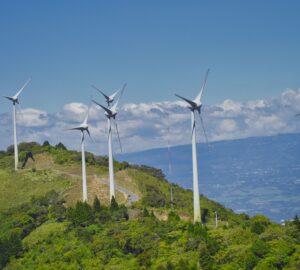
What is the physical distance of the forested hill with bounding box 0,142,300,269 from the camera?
71.9 m

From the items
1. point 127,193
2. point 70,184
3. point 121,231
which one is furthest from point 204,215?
point 70,184

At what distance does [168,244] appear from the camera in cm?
8044

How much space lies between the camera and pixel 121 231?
3482 inches

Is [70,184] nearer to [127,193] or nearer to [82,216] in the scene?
[127,193]

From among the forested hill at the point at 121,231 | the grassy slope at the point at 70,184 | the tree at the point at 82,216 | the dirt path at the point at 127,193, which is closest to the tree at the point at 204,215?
the forested hill at the point at 121,231

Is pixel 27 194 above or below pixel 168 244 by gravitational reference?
above

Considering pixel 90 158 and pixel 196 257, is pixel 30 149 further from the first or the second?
pixel 196 257

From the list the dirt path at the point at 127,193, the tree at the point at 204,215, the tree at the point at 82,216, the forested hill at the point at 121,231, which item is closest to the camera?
the forested hill at the point at 121,231

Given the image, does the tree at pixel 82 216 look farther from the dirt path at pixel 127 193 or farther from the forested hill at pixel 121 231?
the dirt path at pixel 127 193

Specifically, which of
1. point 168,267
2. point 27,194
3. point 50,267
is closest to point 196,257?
point 168,267

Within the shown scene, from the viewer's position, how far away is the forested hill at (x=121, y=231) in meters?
71.9

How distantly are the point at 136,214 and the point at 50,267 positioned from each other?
21.1m

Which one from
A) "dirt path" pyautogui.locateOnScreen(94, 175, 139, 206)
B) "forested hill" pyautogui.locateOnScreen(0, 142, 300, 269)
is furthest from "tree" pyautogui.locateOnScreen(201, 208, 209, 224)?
"dirt path" pyautogui.locateOnScreen(94, 175, 139, 206)

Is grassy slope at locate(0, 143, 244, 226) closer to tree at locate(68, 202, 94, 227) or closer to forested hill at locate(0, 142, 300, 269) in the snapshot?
forested hill at locate(0, 142, 300, 269)
